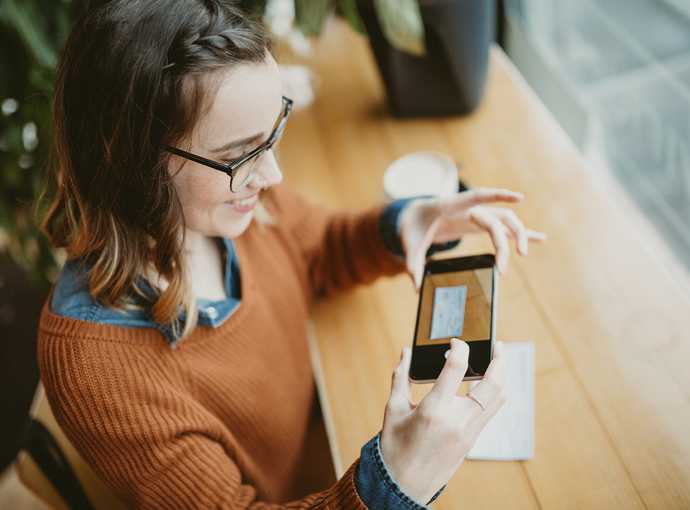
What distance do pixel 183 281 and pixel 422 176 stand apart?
0.56 m

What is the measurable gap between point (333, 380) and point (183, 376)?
262 millimetres

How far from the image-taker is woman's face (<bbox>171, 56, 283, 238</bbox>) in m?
0.58

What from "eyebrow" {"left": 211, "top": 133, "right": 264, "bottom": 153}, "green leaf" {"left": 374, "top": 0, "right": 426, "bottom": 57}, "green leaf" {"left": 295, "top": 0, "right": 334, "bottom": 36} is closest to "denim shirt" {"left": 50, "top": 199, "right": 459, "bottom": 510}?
"eyebrow" {"left": 211, "top": 133, "right": 264, "bottom": 153}

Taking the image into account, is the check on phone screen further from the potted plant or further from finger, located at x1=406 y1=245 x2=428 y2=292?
the potted plant

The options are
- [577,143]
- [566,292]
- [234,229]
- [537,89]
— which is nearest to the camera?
[234,229]

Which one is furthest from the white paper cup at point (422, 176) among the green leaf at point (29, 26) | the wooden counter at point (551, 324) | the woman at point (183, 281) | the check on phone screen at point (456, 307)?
the green leaf at point (29, 26)

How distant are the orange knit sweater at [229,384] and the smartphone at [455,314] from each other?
14 cm

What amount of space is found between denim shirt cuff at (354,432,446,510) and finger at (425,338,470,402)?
0.29ft

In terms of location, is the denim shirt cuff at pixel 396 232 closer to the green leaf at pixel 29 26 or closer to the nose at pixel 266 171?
the nose at pixel 266 171

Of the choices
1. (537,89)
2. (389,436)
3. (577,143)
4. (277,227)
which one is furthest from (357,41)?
(389,436)

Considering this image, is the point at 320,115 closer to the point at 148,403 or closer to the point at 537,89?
the point at 537,89

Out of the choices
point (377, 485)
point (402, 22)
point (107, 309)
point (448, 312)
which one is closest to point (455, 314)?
point (448, 312)

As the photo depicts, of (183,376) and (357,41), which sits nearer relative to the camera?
(183,376)

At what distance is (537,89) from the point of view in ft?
5.01
